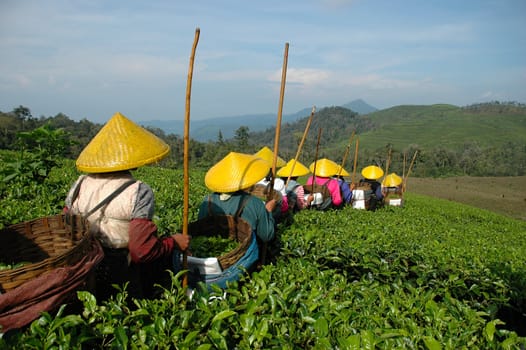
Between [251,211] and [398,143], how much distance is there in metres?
105

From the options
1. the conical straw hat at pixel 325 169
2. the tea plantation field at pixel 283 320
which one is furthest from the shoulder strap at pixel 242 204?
the conical straw hat at pixel 325 169

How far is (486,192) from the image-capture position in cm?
3797

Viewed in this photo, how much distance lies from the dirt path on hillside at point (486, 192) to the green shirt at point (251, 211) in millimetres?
29011

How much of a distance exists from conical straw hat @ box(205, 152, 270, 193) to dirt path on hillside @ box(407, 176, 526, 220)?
28.9 meters

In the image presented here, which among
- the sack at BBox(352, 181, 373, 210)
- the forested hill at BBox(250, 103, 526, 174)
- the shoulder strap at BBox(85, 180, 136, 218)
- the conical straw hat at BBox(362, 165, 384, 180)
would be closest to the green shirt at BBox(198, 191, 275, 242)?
the shoulder strap at BBox(85, 180, 136, 218)

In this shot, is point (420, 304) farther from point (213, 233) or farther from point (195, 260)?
point (213, 233)

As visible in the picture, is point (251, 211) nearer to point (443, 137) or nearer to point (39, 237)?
point (39, 237)

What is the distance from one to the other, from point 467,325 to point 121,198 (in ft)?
7.89

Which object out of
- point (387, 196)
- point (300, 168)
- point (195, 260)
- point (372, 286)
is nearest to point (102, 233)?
point (195, 260)

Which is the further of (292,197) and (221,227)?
(292,197)

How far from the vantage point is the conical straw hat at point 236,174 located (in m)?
3.48

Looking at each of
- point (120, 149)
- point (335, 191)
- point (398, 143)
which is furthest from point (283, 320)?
point (398, 143)

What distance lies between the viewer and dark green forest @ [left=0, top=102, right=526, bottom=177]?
122ft

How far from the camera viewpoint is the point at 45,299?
162 cm
